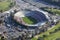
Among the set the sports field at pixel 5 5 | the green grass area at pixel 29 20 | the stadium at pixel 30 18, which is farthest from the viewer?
the sports field at pixel 5 5

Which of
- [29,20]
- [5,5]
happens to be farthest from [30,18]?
[5,5]

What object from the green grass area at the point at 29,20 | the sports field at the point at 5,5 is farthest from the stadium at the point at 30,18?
the sports field at the point at 5,5

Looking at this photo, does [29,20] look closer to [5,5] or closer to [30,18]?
[30,18]

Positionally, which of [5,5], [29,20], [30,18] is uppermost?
[29,20]

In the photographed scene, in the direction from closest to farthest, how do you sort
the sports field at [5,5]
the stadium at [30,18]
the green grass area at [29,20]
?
the stadium at [30,18], the green grass area at [29,20], the sports field at [5,5]

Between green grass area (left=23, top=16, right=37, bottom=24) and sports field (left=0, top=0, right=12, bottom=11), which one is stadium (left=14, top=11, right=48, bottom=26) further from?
sports field (left=0, top=0, right=12, bottom=11)

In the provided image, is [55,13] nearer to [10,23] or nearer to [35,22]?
[35,22]

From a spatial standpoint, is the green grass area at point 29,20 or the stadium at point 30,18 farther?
the green grass area at point 29,20

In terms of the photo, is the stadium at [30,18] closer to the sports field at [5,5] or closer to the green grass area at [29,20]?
the green grass area at [29,20]

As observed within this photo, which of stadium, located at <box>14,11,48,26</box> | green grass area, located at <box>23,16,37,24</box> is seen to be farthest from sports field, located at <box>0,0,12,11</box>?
green grass area, located at <box>23,16,37,24</box>
